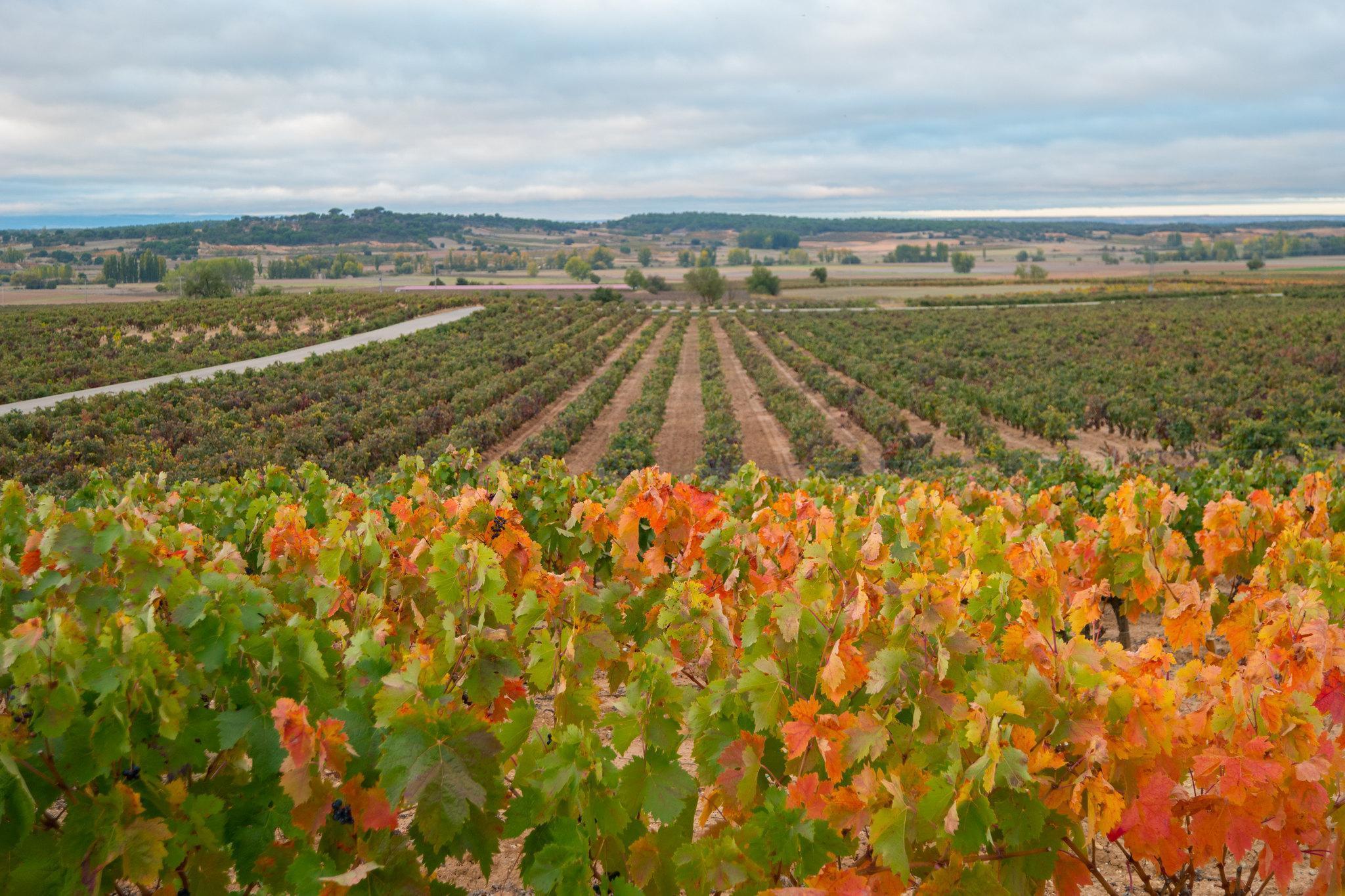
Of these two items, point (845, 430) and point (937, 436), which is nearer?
point (937, 436)

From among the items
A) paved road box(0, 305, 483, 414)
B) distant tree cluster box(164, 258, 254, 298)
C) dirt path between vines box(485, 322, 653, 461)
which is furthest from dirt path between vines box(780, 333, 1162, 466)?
distant tree cluster box(164, 258, 254, 298)

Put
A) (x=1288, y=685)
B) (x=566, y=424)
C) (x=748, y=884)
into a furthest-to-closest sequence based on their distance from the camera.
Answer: (x=566, y=424) < (x=1288, y=685) < (x=748, y=884)

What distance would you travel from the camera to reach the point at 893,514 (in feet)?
20.5

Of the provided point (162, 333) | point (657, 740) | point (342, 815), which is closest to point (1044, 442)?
point (657, 740)

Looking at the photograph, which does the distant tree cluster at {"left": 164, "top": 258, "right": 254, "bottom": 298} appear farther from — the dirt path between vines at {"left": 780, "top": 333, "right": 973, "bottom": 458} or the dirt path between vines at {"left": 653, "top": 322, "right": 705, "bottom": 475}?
the dirt path between vines at {"left": 780, "top": 333, "right": 973, "bottom": 458}

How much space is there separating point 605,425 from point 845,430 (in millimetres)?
7249

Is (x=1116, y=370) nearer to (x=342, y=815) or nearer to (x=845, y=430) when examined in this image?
(x=845, y=430)

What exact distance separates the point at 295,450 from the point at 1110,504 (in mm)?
19974

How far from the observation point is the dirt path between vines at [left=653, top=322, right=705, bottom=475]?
22812mm

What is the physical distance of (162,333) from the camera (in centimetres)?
4909

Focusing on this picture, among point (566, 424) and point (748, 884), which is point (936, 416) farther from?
point (748, 884)

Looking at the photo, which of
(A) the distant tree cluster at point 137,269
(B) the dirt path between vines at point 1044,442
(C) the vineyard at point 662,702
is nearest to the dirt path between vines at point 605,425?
(B) the dirt path between vines at point 1044,442

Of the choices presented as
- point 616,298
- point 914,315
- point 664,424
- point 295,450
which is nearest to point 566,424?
point 664,424

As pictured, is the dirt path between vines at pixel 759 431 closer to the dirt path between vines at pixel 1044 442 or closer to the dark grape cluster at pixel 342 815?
the dirt path between vines at pixel 1044 442
